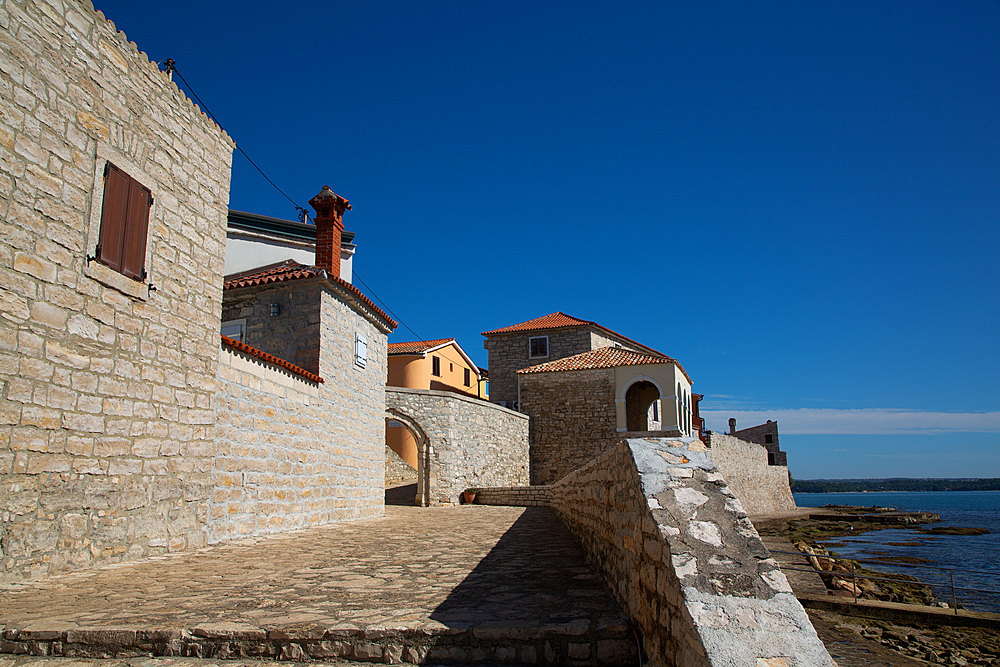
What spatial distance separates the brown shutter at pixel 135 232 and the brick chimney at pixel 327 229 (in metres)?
5.93

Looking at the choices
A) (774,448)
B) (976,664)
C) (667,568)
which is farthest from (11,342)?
(774,448)

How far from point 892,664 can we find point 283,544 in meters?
9.29

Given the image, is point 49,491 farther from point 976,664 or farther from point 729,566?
point 976,664

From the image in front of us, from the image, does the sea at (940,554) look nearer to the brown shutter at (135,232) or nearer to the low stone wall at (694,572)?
the low stone wall at (694,572)

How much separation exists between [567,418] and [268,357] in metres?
19.5

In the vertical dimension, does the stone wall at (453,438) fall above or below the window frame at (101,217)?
below

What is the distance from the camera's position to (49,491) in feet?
18.4

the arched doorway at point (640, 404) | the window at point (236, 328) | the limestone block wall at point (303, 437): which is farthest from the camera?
the arched doorway at point (640, 404)

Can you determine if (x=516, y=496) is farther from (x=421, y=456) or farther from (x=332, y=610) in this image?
→ (x=332, y=610)

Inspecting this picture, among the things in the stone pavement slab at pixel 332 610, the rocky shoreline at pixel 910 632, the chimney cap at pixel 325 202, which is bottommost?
the rocky shoreline at pixel 910 632

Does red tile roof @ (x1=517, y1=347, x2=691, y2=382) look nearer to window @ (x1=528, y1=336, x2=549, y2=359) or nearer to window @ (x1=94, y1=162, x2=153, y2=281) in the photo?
window @ (x1=528, y1=336, x2=549, y2=359)

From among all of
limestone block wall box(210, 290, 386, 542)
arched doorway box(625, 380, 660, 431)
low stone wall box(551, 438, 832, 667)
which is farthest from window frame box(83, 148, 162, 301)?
arched doorway box(625, 380, 660, 431)

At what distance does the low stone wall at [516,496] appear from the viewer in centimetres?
1912

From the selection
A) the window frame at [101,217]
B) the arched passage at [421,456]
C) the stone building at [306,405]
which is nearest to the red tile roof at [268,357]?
the stone building at [306,405]
